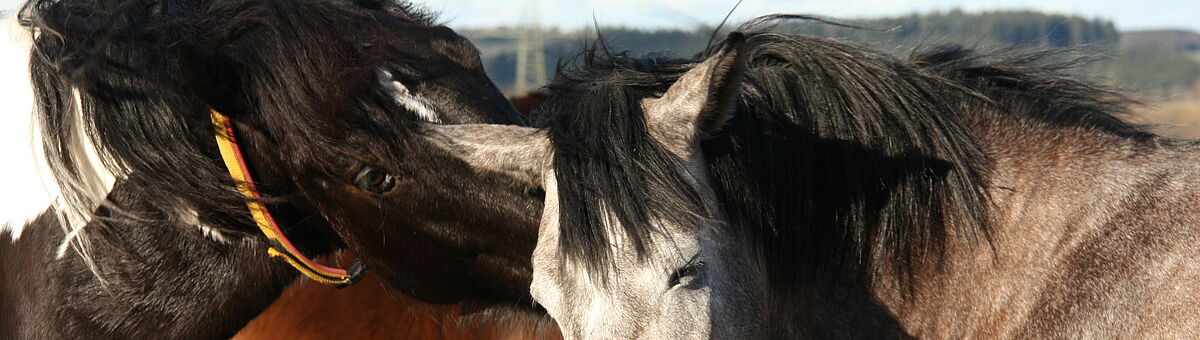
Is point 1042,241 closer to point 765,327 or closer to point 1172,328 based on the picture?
point 1172,328

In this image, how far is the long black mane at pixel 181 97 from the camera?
2.69 meters

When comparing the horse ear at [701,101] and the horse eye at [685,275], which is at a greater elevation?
the horse ear at [701,101]

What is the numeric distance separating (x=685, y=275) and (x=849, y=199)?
0.64 metres

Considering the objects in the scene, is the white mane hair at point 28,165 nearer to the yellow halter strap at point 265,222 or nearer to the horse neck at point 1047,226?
the yellow halter strap at point 265,222

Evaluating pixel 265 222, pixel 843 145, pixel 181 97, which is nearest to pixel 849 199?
pixel 843 145

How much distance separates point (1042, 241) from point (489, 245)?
1.51 meters

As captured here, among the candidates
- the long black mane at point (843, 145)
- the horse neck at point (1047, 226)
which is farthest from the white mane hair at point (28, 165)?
the horse neck at point (1047, 226)

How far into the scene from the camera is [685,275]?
2.06 metres

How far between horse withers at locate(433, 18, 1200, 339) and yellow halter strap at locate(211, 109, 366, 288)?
2.06ft

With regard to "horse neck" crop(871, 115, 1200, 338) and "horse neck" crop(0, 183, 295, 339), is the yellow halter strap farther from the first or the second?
"horse neck" crop(871, 115, 1200, 338)

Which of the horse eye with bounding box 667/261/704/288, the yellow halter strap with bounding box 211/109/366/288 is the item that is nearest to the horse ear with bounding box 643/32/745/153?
the horse eye with bounding box 667/261/704/288

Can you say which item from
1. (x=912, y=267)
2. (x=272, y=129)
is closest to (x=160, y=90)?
(x=272, y=129)

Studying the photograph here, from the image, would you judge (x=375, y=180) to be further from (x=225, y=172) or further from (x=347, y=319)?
(x=347, y=319)

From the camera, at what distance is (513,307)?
3.10 meters
